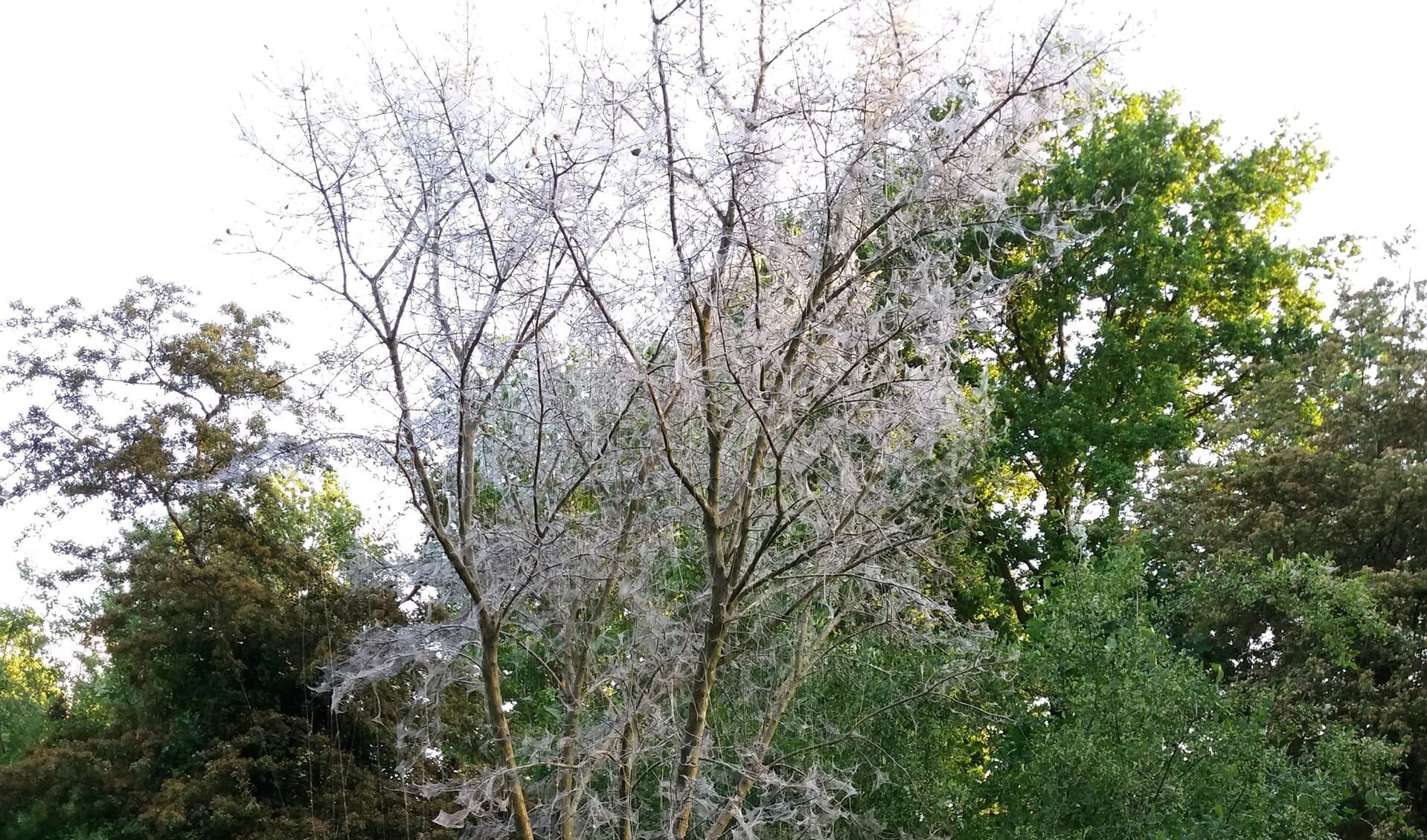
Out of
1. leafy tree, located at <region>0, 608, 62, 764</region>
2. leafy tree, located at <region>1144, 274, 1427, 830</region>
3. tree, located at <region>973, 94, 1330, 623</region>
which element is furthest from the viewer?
leafy tree, located at <region>0, 608, 62, 764</region>

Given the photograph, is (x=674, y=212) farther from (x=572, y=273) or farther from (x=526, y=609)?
(x=526, y=609)

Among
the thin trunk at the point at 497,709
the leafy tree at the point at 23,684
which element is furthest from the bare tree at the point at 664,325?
the leafy tree at the point at 23,684

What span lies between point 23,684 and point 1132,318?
17.7m

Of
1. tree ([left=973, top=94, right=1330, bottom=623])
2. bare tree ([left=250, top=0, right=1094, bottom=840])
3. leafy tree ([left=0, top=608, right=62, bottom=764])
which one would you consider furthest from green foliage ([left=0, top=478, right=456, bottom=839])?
tree ([left=973, top=94, right=1330, bottom=623])

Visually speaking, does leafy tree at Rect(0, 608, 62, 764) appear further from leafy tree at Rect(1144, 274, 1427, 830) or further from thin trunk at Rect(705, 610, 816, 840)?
leafy tree at Rect(1144, 274, 1427, 830)

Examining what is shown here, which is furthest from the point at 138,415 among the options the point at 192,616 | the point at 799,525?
the point at 799,525

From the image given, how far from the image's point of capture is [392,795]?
33.5ft

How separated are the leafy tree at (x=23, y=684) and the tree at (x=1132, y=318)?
10632 millimetres

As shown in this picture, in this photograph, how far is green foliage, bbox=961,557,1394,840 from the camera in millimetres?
6500

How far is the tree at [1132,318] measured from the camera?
1194 cm

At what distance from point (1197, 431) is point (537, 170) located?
996 cm

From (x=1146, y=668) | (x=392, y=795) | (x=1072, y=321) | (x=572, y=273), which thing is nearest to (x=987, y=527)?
(x=1072, y=321)

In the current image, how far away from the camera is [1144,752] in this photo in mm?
6535

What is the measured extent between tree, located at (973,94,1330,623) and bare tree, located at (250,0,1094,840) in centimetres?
635
